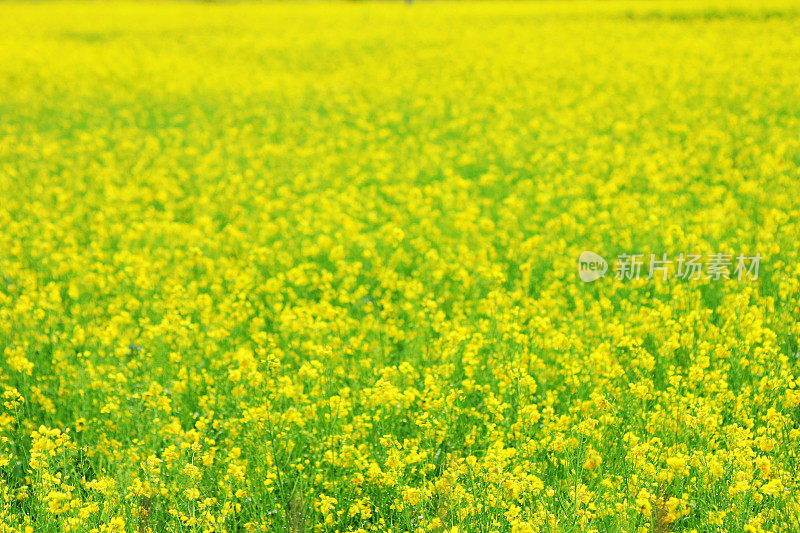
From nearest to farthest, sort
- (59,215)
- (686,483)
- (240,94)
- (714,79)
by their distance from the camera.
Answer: (686,483), (59,215), (714,79), (240,94)

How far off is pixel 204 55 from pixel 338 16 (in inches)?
499

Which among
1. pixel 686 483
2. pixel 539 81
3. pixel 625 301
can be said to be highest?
pixel 539 81

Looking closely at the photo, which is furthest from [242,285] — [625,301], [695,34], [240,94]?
[695,34]

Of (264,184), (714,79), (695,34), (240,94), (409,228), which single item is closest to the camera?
(409,228)

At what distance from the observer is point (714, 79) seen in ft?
46.8

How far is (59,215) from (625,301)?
6.06 meters

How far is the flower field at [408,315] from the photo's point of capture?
363 cm

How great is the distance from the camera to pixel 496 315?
5.18 meters

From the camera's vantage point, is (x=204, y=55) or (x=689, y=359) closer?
(x=689, y=359)

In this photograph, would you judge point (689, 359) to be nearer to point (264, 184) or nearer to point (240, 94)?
point (264, 184)

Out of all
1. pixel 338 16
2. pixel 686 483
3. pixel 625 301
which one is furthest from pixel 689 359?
pixel 338 16

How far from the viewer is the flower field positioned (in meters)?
3.63

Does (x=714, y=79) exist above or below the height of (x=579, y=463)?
above

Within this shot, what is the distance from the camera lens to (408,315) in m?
5.70
